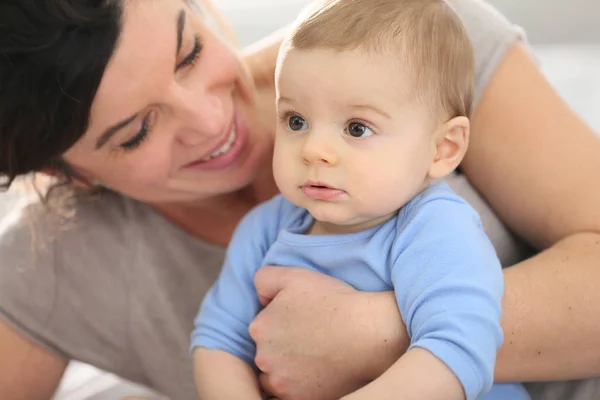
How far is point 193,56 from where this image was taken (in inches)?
43.7

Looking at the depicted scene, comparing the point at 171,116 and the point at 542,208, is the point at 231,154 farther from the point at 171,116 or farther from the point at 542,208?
the point at 542,208

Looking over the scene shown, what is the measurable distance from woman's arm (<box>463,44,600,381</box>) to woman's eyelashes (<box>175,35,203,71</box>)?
1.42ft

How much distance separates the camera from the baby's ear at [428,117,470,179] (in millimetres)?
871

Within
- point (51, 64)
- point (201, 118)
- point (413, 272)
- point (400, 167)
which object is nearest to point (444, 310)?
point (413, 272)

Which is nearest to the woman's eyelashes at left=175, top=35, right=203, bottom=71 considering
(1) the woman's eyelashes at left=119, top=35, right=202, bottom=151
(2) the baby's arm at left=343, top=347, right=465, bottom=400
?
(1) the woman's eyelashes at left=119, top=35, right=202, bottom=151

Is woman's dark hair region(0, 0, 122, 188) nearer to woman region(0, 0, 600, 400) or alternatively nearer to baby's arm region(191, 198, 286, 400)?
woman region(0, 0, 600, 400)

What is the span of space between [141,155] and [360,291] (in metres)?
0.42

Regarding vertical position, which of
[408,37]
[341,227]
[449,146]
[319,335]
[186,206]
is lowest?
[186,206]

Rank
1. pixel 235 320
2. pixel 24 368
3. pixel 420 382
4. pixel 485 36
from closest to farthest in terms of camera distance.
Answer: pixel 420 382, pixel 235 320, pixel 485 36, pixel 24 368

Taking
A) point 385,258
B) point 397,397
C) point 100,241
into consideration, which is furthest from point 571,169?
point 100,241

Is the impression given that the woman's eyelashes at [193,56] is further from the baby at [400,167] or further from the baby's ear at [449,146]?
the baby's ear at [449,146]

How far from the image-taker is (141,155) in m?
1.12

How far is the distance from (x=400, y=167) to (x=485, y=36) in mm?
389

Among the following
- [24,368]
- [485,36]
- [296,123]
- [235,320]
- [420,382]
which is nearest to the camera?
[420,382]
